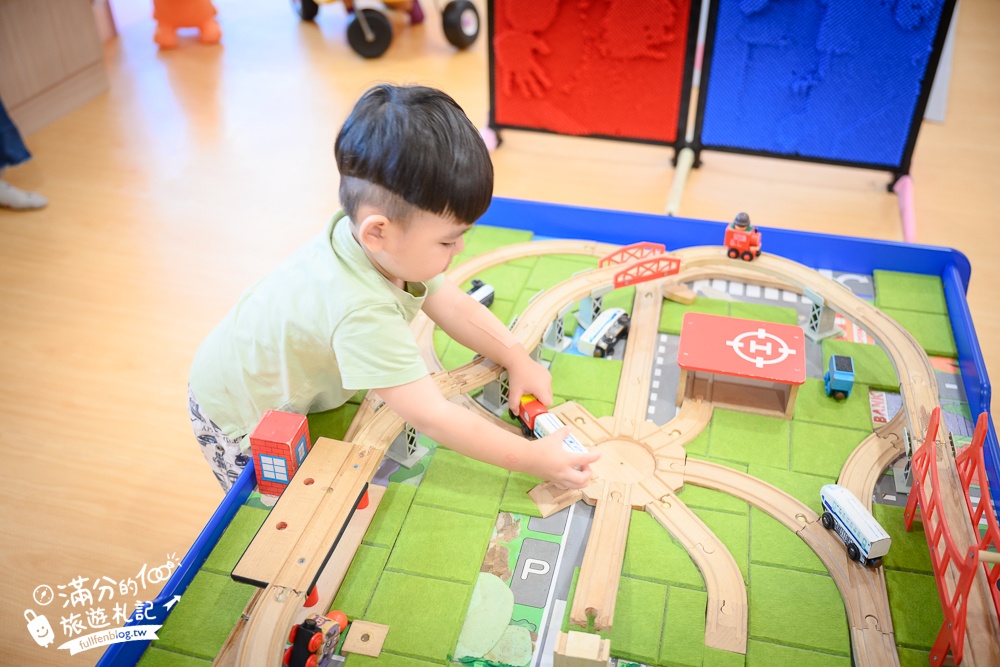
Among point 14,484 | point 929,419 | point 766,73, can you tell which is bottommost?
point 14,484

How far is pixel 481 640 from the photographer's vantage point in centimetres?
109

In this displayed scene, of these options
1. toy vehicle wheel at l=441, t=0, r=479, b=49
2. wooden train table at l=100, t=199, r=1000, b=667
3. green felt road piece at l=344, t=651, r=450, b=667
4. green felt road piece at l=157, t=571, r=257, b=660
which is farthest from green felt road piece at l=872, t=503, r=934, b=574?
toy vehicle wheel at l=441, t=0, r=479, b=49

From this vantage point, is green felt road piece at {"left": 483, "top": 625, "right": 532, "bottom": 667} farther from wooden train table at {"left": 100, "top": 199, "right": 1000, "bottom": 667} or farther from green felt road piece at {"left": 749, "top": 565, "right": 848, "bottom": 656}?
green felt road piece at {"left": 749, "top": 565, "right": 848, "bottom": 656}

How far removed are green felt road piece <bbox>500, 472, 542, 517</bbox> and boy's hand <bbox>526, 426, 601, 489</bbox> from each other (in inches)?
1.9

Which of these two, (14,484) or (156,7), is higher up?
(156,7)

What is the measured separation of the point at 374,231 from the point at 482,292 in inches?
24.5

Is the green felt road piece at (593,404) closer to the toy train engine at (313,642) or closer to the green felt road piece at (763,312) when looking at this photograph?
the green felt road piece at (763,312)

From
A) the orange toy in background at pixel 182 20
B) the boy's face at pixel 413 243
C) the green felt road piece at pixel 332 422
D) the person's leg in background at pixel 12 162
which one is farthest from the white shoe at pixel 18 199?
the boy's face at pixel 413 243

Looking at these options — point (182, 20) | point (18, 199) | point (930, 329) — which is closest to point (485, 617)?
point (930, 329)

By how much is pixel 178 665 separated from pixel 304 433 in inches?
13.6

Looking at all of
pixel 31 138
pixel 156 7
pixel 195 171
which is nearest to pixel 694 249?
pixel 195 171

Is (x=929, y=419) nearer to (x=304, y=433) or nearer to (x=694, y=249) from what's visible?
(x=694, y=249)

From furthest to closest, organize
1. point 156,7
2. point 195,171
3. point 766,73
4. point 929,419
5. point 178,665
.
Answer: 1. point 156,7
2. point 195,171
3. point 766,73
4. point 929,419
5. point 178,665

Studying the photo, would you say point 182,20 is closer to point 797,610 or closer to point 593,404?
point 593,404
